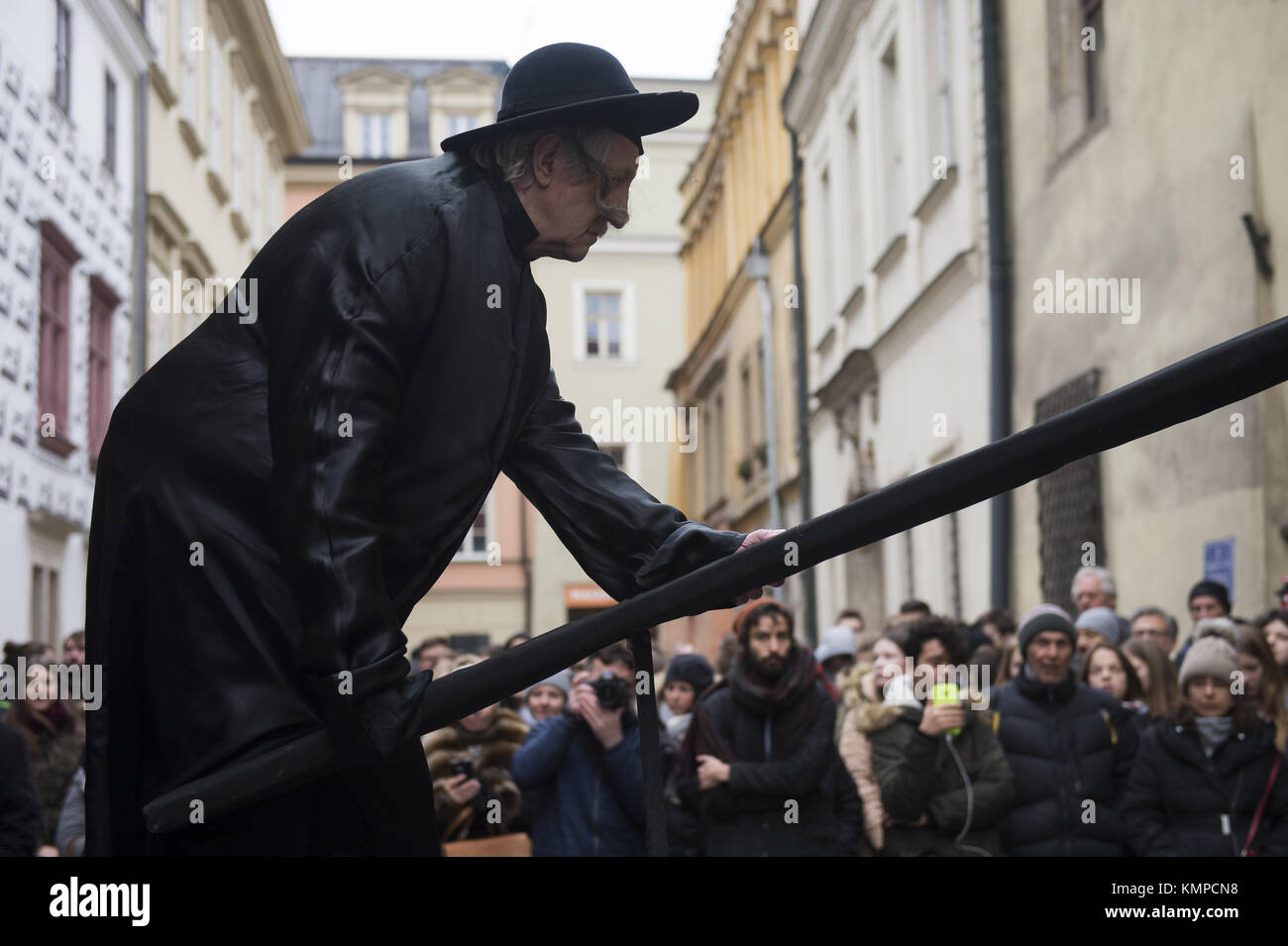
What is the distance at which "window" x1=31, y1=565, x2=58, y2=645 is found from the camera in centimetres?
1719

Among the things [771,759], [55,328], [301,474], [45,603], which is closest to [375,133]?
[55,328]

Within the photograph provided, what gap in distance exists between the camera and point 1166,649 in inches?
323

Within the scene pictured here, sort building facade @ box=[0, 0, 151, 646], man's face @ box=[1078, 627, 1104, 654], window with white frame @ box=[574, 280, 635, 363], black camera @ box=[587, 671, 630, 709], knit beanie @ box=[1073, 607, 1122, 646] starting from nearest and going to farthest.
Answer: black camera @ box=[587, 671, 630, 709]
man's face @ box=[1078, 627, 1104, 654]
knit beanie @ box=[1073, 607, 1122, 646]
building facade @ box=[0, 0, 151, 646]
window with white frame @ box=[574, 280, 635, 363]

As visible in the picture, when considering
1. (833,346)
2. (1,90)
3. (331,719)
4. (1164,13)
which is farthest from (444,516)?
(833,346)

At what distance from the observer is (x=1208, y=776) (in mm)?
6793

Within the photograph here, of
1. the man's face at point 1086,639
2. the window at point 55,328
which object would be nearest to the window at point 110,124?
the window at point 55,328

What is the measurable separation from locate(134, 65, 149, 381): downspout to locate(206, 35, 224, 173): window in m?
5.15

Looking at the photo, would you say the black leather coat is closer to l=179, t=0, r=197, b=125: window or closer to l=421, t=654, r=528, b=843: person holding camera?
l=421, t=654, r=528, b=843: person holding camera

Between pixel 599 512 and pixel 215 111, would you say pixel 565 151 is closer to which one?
pixel 599 512

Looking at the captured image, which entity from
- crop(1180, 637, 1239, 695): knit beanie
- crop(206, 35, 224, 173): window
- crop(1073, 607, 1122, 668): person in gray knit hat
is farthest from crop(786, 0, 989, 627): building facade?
crop(206, 35, 224, 173): window

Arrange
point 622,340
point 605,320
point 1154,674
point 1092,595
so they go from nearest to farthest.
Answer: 1. point 1154,674
2. point 1092,595
3. point 622,340
4. point 605,320

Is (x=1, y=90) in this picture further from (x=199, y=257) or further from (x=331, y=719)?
(x=331, y=719)

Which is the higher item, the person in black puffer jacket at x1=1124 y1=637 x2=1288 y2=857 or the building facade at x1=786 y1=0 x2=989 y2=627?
the building facade at x1=786 y1=0 x2=989 y2=627

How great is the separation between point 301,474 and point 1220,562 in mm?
8973
